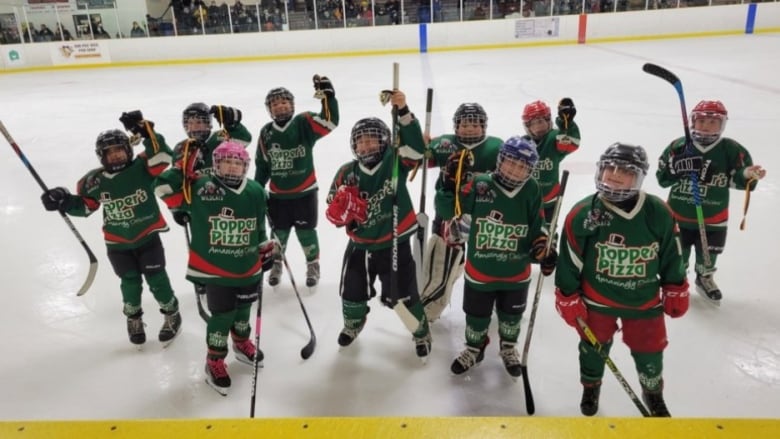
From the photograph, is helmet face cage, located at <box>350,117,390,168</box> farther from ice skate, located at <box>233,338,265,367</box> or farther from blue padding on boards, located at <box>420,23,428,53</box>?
blue padding on boards, located at <box>420,23,428,53</box>

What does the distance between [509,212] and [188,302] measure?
2.05 metres

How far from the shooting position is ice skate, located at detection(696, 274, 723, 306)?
2.91m

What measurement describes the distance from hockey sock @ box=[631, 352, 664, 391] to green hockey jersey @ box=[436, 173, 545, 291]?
0.53 meters

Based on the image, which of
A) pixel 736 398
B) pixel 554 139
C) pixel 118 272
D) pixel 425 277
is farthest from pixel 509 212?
pixel 118 272

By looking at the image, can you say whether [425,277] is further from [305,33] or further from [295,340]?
[305,33]

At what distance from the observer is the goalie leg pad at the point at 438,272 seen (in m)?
2.78

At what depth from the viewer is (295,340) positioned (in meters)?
2.79

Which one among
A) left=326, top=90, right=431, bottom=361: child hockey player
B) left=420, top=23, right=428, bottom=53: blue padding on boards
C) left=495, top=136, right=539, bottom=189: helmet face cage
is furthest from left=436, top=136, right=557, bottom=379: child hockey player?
left=420, top=23, right=428, bottom=53: blue padding on boards

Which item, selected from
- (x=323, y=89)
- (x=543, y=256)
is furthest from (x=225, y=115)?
(x=543, y=256)

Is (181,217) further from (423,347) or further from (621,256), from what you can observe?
(621,256)

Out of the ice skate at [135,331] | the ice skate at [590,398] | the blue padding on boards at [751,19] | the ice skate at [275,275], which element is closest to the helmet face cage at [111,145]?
the ice skate at [135,331]

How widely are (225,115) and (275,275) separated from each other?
101cm

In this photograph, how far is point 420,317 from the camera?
2.55m

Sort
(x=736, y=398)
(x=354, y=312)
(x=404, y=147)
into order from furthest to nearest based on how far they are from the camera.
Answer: (x=354, y=312) → (x=404, y=147) → (x=736, y=398)
